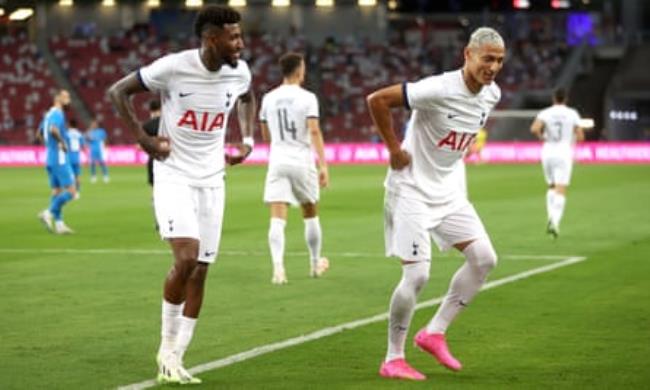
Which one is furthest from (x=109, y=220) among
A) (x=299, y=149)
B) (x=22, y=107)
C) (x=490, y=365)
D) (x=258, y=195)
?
(x=22, y=107)

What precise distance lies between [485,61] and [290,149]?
7.22 metres

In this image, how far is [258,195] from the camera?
36688 mm

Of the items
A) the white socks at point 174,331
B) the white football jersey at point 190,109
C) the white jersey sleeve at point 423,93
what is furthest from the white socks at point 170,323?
the white jersey sleeve at point 423,93

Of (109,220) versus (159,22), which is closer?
(109,220)

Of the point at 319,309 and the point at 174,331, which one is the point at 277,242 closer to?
the point at 319,309

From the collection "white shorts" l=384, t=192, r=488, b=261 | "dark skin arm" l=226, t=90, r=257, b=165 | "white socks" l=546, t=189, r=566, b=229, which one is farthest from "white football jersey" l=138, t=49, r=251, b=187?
"white socks" l=546, t=189, r=566, b=229

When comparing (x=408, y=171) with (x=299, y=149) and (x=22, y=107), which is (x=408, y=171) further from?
(x=22, y=107)

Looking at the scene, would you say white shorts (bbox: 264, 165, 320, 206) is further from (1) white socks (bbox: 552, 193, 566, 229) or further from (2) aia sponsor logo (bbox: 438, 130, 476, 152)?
(1) white socks (bbox: 552, 193, 566, 229)

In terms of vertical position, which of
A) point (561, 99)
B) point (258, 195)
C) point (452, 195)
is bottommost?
point (258, 195)

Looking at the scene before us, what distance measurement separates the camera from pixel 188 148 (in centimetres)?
1012

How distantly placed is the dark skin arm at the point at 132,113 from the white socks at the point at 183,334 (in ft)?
3.61

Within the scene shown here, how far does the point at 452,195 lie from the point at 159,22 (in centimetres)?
6842

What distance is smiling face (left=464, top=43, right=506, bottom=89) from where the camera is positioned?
10008mm

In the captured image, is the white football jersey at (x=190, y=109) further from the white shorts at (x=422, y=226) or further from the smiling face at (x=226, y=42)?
the white shorts at (x=422, y=226)
